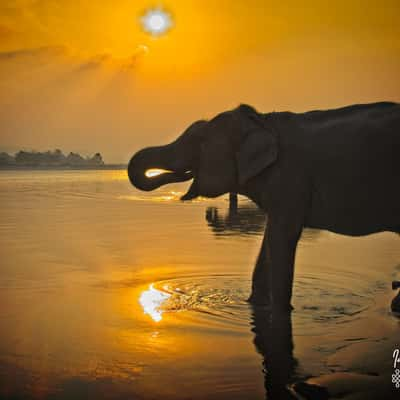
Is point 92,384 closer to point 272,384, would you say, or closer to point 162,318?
point 272,384

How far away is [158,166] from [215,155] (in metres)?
0.70

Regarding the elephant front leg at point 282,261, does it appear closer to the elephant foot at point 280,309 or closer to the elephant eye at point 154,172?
the elephant foot at point 280,309

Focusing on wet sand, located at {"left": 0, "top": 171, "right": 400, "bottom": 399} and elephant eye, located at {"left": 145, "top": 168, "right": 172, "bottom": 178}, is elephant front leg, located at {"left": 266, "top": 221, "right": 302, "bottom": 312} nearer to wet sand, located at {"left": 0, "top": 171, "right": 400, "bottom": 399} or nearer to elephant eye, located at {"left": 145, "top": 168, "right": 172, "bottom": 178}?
wet sand, located at {"left": 0, "top": 171, "right": 400, "bottom": 399}

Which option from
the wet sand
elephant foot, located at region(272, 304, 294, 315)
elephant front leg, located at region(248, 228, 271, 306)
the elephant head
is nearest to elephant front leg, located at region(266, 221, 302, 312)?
elephant foot, located at region(272, 304, 294, 315)

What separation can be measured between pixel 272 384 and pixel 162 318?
2.01 meters

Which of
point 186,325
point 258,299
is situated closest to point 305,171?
point 258,299

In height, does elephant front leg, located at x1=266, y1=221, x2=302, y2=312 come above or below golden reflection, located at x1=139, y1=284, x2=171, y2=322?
above

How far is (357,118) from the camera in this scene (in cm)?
673

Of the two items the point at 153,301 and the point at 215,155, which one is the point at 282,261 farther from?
the point at 153,301

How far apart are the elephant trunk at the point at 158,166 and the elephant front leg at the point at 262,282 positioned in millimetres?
1181

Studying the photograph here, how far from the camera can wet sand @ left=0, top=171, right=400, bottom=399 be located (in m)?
4.58

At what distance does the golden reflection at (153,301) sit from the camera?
6543 millimetres

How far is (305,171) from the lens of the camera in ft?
21.5

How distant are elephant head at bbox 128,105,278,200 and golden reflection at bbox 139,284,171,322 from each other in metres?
1.18
